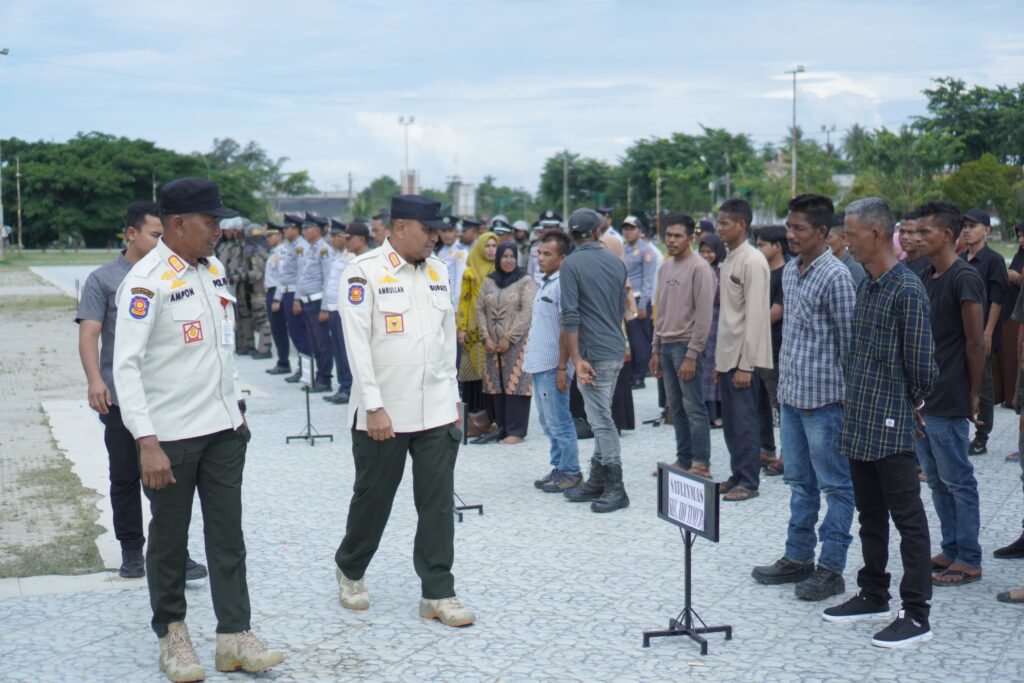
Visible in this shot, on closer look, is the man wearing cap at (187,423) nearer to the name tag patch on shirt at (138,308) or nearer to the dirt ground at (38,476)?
the name tag patch on shirt at (138,308)

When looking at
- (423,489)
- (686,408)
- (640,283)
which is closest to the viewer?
(423,489)

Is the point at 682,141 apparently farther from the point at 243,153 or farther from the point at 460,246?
the point at 460,246

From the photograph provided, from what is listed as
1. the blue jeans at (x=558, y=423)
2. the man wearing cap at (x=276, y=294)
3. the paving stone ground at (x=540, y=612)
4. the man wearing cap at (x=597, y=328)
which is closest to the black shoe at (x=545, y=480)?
the blue jeans at (x=558, y=423)

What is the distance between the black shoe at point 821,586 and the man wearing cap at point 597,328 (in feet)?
6.63

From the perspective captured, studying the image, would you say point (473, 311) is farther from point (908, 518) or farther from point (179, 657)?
point (179, 657)

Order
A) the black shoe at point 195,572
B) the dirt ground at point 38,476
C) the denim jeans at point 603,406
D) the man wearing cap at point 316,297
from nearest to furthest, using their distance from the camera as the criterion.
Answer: the black shoe at point 195,572, the dirt ground at point 38,476, the denim jeans at point 603,406, the man wearing cap at point 316,297

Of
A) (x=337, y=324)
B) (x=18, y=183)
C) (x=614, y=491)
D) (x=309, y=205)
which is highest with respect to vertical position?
(x=18, y=183)

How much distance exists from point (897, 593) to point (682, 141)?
95.3 metres

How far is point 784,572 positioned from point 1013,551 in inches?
58.4

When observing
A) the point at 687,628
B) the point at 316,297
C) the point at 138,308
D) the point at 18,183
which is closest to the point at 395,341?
the point at 138,308

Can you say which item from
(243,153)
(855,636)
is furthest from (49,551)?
(243,153)

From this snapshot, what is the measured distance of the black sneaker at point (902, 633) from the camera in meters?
4.91

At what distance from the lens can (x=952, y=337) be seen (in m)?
5.82

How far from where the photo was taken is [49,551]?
21.6ft
